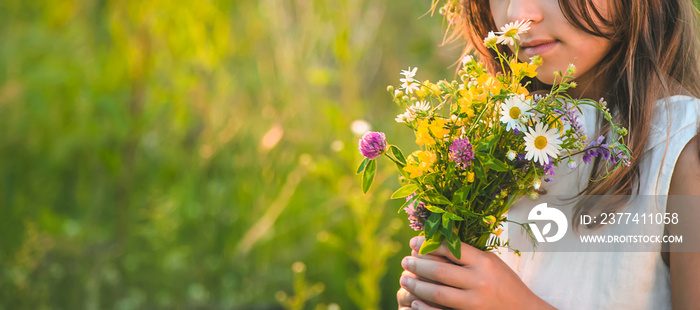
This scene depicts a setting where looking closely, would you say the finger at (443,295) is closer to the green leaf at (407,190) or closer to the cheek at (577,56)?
the green leaf at (407,190)

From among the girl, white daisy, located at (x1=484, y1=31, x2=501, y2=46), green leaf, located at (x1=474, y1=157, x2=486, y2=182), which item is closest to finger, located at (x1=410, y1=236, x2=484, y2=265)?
the girl

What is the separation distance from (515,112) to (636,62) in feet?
1.03

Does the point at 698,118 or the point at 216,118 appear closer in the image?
the point at 698,118

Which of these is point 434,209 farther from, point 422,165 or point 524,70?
point 524,70

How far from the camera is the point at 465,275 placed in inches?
29.6

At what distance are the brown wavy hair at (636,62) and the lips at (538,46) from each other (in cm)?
4

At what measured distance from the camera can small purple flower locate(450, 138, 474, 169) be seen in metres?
0.69

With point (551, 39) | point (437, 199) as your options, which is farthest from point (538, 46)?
point (437, 199)

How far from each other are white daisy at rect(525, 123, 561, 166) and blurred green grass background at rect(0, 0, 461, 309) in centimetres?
130

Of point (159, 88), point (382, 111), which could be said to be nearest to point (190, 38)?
point (159, 88)

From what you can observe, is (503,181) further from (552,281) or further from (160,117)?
(160,117)

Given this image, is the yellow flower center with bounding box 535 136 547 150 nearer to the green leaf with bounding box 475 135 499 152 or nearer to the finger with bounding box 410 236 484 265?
the green leaf with bounding box 475 135 499 152

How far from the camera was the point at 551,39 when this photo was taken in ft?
2.69

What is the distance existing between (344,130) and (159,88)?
744 millimetres
